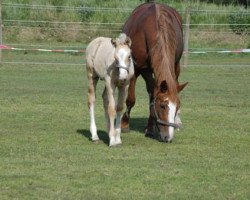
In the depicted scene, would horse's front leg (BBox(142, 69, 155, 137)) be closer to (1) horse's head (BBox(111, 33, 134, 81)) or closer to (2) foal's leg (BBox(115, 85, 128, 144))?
(2) foal's leg (BBox(115, 85, 128, 144))

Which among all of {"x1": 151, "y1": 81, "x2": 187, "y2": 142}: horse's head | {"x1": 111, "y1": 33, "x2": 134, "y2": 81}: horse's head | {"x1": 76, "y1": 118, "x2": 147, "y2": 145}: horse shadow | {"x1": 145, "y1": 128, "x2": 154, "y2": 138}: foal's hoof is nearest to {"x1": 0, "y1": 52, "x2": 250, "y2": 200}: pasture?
{"x1": 76, "y1": 118, "x2": 147, "y2": 145}: horse shadow

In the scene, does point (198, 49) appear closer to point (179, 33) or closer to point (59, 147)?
point (179, 33)

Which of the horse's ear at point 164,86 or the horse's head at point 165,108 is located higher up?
the horse's ear at point 164,86

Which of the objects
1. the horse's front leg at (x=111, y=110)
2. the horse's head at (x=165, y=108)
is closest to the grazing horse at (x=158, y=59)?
the horse's head at (x=165, y=108)

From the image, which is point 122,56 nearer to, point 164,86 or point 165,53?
point 164,86

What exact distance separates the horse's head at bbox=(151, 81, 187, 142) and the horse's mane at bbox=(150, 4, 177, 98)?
6 centimetres

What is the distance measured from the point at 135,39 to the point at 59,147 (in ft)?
7.36

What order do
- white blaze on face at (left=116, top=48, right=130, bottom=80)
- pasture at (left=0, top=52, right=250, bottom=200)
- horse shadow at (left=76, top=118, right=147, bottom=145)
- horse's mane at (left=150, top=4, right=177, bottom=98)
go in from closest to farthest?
pasture at (left=0, top=52, right=250, bottom=200) → white blaze on face at (left=116, top=48, right=130, bottom=80) → horse's mane at (left=150, top=4, right=177, bottom=98) → horse shadow at (left=76, top=118, right=147, bottom=145)

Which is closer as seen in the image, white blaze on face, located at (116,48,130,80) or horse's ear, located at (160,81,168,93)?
white blaze on face, located at (116,48,130,80)

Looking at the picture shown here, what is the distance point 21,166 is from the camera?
8070mm

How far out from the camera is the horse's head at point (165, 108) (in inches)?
370

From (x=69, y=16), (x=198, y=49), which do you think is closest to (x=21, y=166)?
(x=198, y=49)

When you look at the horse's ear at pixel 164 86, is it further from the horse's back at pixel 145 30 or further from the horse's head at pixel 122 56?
the horse's back at pixel 145 30

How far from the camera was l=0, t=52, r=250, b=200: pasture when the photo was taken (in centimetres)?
712
